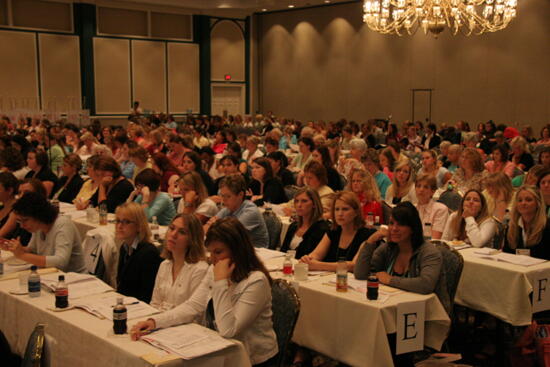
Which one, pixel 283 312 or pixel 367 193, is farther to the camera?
pixel 367 193

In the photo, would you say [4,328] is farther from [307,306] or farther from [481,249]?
[481,249]

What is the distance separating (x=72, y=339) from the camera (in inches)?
133

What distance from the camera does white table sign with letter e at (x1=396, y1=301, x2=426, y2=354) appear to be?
379 centimetres

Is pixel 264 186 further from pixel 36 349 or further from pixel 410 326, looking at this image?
pixel 36 349

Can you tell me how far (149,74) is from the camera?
2369 cm

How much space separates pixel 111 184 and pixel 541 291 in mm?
4936

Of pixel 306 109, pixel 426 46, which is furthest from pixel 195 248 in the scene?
pixel 306 109

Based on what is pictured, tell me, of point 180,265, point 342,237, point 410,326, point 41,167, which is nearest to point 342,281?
point 410,326

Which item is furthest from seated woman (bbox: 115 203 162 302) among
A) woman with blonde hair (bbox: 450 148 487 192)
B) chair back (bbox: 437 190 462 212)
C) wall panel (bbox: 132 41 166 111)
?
wall panel (bbox: 132 41 166 111)

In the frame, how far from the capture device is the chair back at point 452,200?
7082 millimetres

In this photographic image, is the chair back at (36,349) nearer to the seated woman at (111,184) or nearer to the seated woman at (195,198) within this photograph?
the seated woman at (195,198)

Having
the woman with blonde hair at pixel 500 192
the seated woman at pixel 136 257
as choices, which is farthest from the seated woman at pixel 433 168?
the seated woman at pixel 136 257

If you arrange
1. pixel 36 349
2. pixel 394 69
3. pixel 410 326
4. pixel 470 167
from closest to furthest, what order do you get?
pixel 36 349 < pixel 410 326 < pixel 470 167 < pixel 394 69

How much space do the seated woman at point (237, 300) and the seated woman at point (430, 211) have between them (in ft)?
9.78
